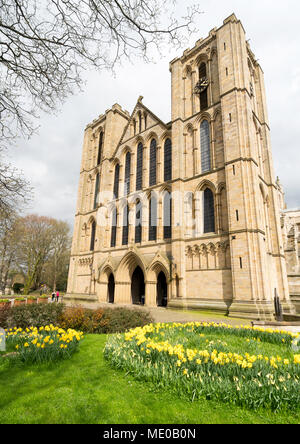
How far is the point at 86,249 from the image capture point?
96.2 feet

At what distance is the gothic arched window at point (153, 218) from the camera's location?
21.6 metres

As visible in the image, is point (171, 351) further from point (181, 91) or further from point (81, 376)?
point (181, 91)

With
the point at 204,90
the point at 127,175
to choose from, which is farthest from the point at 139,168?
the point at 204,90

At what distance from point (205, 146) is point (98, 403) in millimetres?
19852

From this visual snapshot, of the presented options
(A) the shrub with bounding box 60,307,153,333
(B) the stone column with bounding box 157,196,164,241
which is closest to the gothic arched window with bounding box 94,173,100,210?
(B) the stone column with bounding box 157,196,164,241

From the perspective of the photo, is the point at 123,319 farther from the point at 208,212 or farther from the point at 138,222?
the point at 138,222

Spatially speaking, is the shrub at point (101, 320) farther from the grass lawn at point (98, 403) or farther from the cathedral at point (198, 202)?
the cathedral at point (198, 202)

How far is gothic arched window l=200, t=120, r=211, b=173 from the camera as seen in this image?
1950 cm

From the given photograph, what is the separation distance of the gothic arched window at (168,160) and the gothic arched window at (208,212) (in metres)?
4.55

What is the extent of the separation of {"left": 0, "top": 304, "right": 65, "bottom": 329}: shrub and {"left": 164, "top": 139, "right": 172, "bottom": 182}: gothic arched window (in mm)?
15827

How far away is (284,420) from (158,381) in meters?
1.90

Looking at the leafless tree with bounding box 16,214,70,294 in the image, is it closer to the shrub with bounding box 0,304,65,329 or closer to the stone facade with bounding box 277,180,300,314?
the shrub with bounding box 0,304,65,329

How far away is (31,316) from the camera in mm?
8828

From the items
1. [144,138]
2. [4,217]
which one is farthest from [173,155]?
[4,217]
